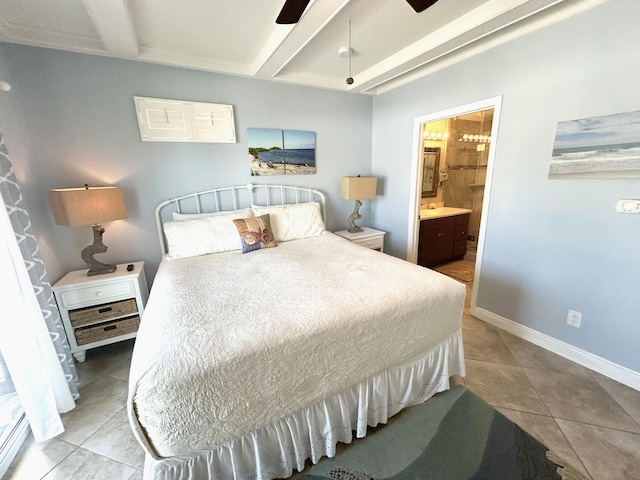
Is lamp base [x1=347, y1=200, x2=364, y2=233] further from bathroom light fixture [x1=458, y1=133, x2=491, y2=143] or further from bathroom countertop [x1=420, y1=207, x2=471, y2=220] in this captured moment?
bathroom light fixture [x1=458, y1=133, x2=491, y2=143]

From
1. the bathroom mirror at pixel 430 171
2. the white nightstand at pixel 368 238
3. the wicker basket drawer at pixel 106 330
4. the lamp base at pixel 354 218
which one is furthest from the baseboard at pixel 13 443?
the bathroom mirror at pixel 430 171

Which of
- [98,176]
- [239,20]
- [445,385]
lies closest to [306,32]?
[239,20]

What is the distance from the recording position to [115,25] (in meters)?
1.68

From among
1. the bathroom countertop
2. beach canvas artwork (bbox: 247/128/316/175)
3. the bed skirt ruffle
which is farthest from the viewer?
the bathroom countertop

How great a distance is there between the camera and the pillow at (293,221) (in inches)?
106

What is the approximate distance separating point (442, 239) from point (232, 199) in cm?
304

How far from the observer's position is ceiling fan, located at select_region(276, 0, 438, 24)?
1229 millimetres

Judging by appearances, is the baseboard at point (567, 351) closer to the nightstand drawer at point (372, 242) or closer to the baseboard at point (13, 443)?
the nightstand drawer at point (372, 242)

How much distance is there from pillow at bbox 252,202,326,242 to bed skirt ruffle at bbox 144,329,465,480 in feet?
5.47

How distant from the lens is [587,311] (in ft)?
6.29

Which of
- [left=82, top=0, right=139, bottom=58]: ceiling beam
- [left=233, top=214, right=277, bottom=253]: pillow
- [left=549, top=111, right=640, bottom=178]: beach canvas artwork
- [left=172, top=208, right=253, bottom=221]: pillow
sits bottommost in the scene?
[left=233, top=214, right=277, bottom=253]: pillow

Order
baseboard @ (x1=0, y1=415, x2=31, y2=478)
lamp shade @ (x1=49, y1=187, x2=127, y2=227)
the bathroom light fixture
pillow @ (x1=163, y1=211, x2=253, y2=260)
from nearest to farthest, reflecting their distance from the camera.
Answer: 1. baseboard @ (x1=0, y1=415, x2=31, y2=478)
2. lamp shade @ (x1=49, y1=187, x2=127, y2=227)
3. pillow @ (x1=163, y1=211, x2=253, y2=260)
4. the bathroom light fixture

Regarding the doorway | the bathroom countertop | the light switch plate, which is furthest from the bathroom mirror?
the light switch plate

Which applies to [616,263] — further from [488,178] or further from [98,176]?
[98,176]
